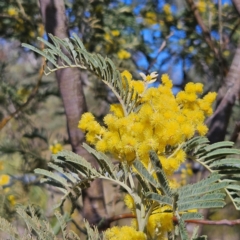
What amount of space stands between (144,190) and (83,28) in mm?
1325

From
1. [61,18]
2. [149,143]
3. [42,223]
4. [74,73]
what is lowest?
[42,223]

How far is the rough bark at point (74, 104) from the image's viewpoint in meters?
1.03

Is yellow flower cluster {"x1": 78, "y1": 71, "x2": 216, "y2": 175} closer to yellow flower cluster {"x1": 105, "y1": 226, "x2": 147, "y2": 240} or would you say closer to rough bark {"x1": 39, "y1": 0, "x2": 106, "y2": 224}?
yellow flower cluster {"x1": 105, "y1": 226, "x2": 147, "y2": 240}

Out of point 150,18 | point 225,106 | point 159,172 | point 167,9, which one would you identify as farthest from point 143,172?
point 167,9

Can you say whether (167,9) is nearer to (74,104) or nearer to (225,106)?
(225,106)

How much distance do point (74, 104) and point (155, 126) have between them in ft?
1.60

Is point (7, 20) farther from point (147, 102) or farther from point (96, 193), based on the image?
point (147, 102)

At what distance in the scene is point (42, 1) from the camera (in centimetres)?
107

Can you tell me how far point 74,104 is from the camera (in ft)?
3.41

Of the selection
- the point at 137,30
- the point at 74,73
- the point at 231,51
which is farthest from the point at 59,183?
the point at 231,51

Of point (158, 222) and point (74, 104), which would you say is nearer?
point (158, 222)

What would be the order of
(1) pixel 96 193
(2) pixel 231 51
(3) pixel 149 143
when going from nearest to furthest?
(3) pixel 149 143
(1) pixel 96 193
(2) pixel 231 51

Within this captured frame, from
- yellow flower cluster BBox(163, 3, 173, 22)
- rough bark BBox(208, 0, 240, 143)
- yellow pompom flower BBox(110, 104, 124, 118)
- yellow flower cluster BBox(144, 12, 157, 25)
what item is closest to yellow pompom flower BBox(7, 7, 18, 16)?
yellow flower cluster BBox(144, 12, 157, 25)

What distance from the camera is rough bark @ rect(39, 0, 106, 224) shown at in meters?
1.03
